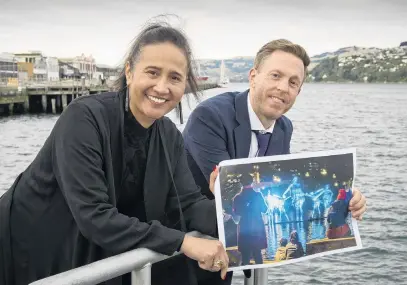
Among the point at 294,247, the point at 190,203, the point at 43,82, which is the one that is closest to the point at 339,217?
the point at 294,247

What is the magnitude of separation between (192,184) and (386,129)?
136ft

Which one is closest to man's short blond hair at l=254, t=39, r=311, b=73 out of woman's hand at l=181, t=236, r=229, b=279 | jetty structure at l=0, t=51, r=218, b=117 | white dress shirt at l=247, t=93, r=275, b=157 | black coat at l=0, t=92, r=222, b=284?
white dress shirt at l=247, t=93, r=275, b=157

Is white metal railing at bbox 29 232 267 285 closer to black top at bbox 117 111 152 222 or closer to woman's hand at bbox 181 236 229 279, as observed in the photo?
woman's hand at bbox 181 236 229 279

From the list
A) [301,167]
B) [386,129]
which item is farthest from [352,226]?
[386,129]

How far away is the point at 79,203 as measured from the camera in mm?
2100

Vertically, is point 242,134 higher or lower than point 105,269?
higher

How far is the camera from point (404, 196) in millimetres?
17781

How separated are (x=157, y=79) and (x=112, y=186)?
1.66 ft

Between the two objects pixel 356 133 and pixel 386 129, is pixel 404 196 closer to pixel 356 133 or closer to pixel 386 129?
pixel 356 133

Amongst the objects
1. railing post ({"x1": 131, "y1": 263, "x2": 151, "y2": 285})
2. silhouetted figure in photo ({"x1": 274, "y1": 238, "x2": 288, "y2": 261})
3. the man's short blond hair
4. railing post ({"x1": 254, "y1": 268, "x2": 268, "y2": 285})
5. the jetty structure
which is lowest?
the jetty structure

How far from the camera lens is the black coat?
6.92ft

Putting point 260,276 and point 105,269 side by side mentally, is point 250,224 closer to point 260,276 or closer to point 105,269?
point 260,276

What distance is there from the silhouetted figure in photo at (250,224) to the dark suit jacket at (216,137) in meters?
0.73

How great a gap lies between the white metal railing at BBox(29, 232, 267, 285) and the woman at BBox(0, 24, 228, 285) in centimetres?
8
